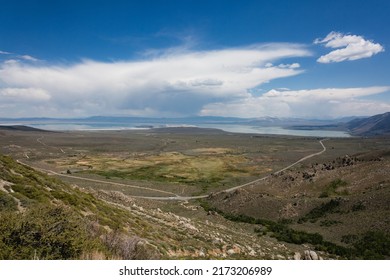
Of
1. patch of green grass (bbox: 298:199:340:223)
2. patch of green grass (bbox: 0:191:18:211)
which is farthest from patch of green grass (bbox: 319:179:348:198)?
patch of green grass (bbox: 0:191:18:211)

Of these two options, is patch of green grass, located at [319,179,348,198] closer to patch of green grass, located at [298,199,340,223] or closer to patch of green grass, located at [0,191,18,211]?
patch of green grass, located at [298,199,340,223]

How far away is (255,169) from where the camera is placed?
103688mm

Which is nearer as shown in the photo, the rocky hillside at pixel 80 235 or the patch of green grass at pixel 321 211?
the rocky hillside at pixel 80 235

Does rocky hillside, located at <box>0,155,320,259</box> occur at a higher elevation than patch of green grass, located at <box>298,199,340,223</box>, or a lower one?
higher

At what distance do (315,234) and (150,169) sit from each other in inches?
2928

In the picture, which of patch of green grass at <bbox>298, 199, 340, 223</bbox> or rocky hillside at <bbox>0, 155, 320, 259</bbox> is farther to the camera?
patch of green grass at <bbox>298, 199, 340, 223</bbox>

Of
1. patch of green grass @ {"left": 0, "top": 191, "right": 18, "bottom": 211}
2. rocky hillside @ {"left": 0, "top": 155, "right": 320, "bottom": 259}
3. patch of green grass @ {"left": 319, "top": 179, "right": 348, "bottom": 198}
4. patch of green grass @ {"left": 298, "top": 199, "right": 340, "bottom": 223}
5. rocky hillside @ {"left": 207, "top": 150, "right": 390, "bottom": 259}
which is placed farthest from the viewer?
patch of green grass @ {"left": 319, "top": 179, "right": 348, "bottom": 198}

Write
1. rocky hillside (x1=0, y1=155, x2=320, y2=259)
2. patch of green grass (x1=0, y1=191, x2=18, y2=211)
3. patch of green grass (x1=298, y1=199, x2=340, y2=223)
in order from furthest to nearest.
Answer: patch of green grass (x1=298, y1=199, x2=340, y2=223), patch of green grass (x1=0, y1=191, x2=18, y2=211), rocky hillside (x1=0, y1=155, x2=320, y2=259)

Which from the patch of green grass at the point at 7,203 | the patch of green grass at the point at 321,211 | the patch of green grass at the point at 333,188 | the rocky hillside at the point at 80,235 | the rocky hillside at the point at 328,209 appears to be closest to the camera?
the rocky hillside at the point at 80,235

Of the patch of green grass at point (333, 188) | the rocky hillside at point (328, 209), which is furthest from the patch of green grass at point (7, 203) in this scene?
the patch of green grass at point (333, 188)

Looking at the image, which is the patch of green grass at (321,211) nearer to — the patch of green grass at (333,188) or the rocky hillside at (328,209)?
the rocky hillside at (328,209)
